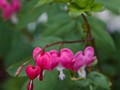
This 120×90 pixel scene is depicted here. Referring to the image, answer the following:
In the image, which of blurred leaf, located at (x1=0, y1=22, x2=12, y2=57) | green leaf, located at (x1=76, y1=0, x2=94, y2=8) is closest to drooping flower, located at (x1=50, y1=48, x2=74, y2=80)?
green leaf, located at (x1=76, y1=0, x2=94, y2=8)

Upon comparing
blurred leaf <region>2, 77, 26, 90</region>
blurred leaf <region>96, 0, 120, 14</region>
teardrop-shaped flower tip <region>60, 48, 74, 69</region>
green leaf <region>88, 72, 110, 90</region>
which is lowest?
blurred leaf <region>2, 77, 26, 90</region>

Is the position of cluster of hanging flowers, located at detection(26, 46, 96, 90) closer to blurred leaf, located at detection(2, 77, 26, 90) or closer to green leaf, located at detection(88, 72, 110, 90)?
green leaf, located at detection(88, 72, 110, 90)

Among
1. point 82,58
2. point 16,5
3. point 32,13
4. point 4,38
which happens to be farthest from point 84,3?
point 4,38

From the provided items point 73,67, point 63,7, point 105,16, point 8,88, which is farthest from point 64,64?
point 105,16

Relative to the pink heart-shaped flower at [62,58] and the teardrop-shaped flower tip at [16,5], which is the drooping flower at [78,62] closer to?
the pink heart-shaped flower at [62,58]

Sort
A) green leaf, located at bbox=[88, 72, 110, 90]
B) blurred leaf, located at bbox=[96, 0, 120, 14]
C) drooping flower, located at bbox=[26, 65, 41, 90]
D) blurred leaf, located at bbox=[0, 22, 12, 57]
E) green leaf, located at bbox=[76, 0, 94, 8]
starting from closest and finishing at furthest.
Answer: drooping flower, located at bbox=[26, 65, 41, 90] → green leaf, located at bbox=[76, 0, 94, 8] → green leaf, located at bbox=[88, 72, 110, 90] → blurred leaf, located at bbox=[96, 0, 120, 14] → blurred leaf, located at bbox=[0, 22, 12, 57]

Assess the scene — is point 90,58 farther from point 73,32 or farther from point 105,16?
point 105,16

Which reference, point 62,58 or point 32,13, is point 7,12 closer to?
point 32,13
